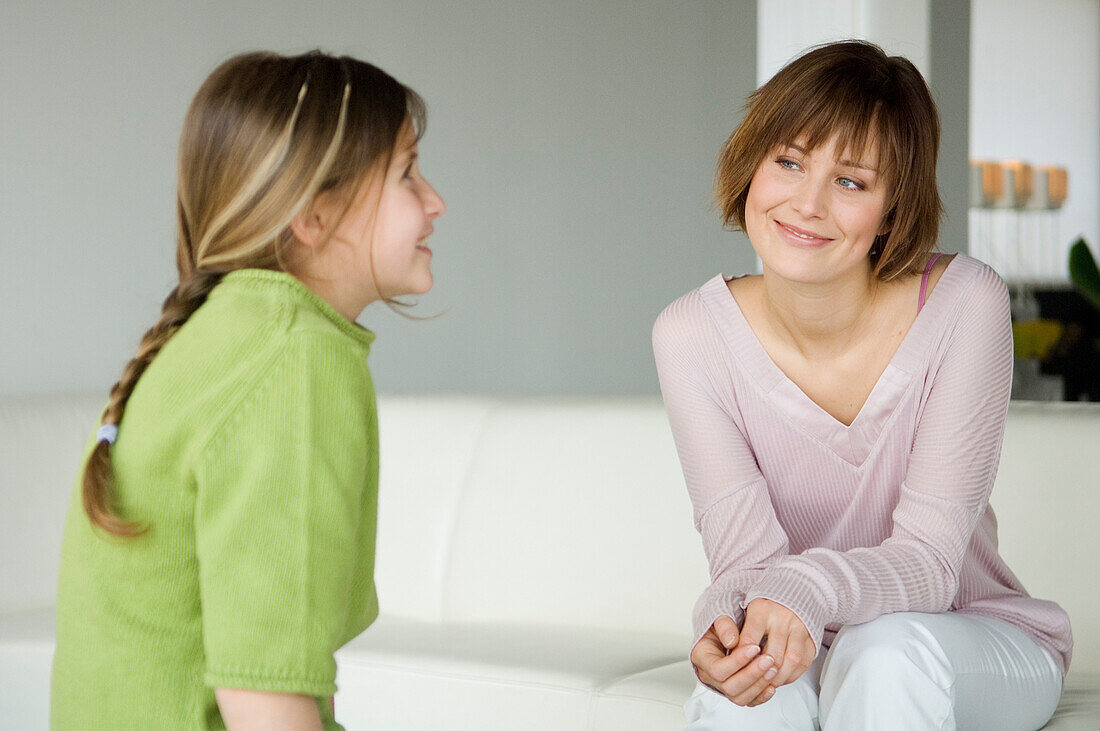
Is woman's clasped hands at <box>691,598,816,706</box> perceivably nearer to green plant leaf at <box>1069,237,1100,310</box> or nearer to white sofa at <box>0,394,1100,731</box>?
white sofa at <box>0,394,1100,731</box>

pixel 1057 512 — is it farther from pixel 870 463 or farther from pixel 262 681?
pixel 262 681

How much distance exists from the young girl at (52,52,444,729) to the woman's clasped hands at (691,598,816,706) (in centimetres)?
46

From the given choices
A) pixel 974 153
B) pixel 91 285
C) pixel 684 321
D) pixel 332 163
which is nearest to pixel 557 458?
pixel 684 321

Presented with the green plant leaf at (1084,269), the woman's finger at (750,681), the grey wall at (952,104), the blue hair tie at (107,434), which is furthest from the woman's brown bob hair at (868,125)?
the green plant leaf at (1084,269)

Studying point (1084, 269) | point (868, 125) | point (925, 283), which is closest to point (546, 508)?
point (925, 283)

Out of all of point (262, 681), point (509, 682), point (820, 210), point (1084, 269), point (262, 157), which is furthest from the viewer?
point (1084, 269)

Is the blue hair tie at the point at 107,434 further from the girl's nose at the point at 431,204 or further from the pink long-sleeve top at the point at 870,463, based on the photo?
the pink long-sleeve top at the point at 870,463

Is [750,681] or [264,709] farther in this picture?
[750,681]

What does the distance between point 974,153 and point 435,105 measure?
5.04 m

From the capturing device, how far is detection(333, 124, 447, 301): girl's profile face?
108 centimetres

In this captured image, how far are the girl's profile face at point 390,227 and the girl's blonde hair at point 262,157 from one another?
25mm

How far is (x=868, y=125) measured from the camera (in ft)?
5.00

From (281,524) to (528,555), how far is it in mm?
1561

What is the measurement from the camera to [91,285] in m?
2.98
